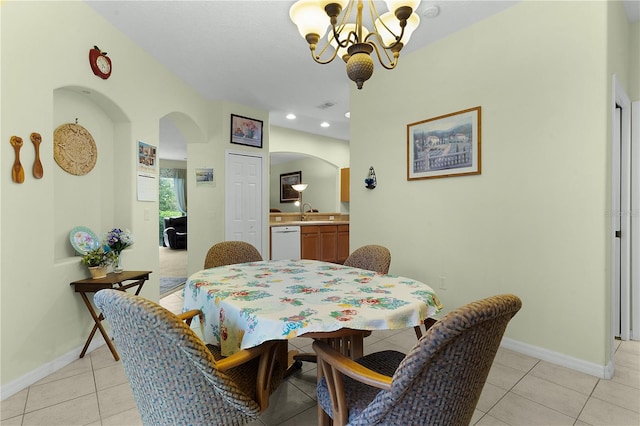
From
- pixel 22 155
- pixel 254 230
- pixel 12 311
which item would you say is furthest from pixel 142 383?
pixel 254 230

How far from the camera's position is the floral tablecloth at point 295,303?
44.4 inches

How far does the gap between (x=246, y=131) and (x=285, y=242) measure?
6.43ft

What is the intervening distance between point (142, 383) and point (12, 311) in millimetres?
1569

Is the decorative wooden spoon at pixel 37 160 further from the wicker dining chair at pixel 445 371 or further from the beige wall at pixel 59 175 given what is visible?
the wicker dining chair at pixel 445 371

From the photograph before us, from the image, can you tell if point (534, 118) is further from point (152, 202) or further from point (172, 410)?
point (152, 202)

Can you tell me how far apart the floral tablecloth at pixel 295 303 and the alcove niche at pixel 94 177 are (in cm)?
145

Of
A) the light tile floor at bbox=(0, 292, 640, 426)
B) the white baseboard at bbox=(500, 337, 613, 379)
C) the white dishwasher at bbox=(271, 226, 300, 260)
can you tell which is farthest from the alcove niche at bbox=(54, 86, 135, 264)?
the white baseboard at bbox=(500, 337, 613, 379)

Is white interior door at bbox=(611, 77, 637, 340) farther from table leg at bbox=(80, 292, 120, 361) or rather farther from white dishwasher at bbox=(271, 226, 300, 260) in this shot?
white dishwasher at bbox=(271, 226, 300, 260)

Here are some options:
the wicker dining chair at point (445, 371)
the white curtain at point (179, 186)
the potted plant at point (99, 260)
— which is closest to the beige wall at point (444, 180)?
the potted plant at point (99, 260)

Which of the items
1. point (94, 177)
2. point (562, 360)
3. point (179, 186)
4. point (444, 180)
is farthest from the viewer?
point (179, 186)

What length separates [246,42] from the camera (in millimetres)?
2947

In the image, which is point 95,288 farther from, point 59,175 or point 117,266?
point 59,175

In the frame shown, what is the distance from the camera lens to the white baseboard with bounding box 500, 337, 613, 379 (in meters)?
2.05

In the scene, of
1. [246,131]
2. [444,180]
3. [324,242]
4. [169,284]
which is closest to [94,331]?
[169,284]
